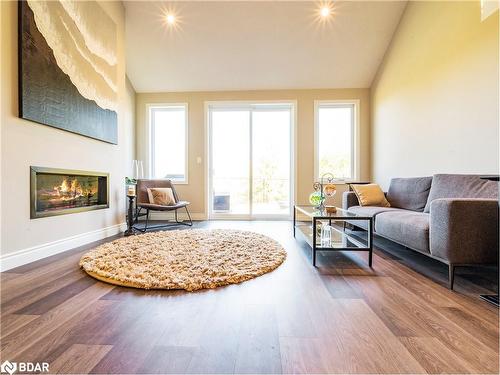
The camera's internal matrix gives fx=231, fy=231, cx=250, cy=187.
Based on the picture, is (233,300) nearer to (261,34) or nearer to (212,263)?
(212,263)

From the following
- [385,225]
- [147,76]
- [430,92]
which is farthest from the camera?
[147,76]

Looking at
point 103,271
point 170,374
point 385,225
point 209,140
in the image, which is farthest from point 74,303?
point 209,140

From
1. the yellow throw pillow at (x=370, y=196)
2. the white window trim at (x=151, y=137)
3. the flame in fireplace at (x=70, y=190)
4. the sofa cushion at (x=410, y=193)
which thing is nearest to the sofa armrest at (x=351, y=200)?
the yellow throw pillow at (x=370, y=196)

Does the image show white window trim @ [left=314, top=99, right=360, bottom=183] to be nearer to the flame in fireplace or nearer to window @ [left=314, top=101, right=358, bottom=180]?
window @ [left=314, top=101, right=358, bottom=180]

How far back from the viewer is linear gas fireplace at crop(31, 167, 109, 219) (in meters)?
2.08

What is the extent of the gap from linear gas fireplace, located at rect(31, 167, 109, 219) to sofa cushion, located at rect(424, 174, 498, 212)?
150 inches

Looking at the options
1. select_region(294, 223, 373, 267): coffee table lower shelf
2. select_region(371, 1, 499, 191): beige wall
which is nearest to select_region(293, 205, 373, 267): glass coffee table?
select_region(294, 223, 373, 267): coffee table lower shelf

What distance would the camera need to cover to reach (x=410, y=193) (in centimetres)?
291

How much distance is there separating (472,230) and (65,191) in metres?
3.50

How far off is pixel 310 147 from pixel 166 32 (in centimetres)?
311

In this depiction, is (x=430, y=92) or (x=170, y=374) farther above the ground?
(x=430, y=92)

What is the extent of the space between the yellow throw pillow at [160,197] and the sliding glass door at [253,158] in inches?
39.3

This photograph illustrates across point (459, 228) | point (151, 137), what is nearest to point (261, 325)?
point (459, 228)

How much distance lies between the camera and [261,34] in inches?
143
